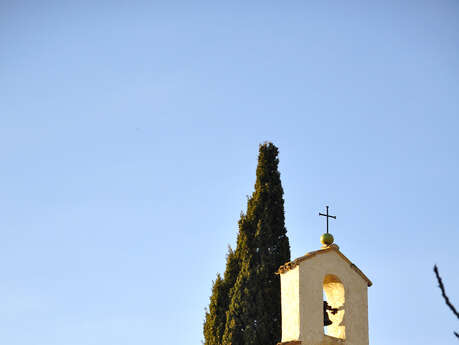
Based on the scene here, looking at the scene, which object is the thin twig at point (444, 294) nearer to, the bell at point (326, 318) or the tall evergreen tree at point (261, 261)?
the bell at point (326, 318)

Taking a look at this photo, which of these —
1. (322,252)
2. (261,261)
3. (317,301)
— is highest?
(261,261)

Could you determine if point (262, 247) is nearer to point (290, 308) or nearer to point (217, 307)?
point (217, 307)

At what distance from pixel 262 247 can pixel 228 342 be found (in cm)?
236

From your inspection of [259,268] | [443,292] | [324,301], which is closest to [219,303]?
[259,268]

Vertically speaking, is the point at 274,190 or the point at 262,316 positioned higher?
the point at 274,190

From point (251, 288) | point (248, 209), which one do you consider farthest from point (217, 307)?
point (248, 209)

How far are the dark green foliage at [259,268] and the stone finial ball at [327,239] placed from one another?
3.02m

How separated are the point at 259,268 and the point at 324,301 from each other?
3.18 metres

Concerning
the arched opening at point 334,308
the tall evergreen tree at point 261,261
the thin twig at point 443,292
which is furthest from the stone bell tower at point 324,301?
the thin twig at point 443,292

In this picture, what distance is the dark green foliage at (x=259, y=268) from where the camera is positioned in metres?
16.2

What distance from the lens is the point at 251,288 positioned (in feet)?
54.3

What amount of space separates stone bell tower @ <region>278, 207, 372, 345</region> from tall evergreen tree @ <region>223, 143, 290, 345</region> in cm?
254

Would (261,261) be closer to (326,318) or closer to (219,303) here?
(219,303)

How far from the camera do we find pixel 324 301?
13867 mm
